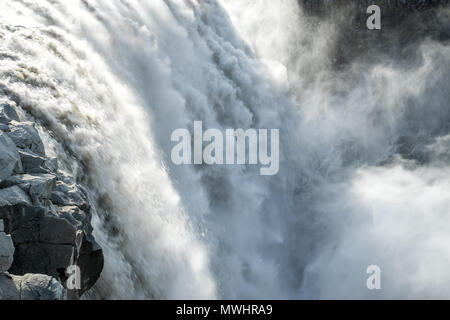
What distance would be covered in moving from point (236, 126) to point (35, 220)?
11.4 m

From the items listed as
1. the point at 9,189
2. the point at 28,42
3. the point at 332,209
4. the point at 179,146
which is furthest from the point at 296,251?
the point at 9,189

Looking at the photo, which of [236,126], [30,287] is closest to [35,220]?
[30,287]

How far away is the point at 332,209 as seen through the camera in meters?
19.6

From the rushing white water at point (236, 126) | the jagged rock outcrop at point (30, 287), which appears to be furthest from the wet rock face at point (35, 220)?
the rushing white water at point (236, 126)

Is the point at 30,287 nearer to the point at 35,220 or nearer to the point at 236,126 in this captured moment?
the point at 35,220

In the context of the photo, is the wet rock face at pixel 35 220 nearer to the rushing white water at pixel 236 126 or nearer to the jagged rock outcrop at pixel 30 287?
the jagged rock outcrop at pixel 30 287

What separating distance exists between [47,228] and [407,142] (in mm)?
21004

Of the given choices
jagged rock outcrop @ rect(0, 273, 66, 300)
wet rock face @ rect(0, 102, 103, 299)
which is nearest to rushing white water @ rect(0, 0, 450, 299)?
wet rock face @ rect(0, 102, 103, 299)

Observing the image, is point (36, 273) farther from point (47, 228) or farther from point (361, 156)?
point (361, 156)

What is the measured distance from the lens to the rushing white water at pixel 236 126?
9359 mm

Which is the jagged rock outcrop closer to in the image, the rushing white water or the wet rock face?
the wet rock face

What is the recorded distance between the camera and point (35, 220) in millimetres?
6695

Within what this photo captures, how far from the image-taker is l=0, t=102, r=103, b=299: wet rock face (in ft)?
20.8

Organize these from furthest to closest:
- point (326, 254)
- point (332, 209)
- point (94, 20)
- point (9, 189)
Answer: point (332, 209), point (326, 254), point (94, 20), point (9, 189)
